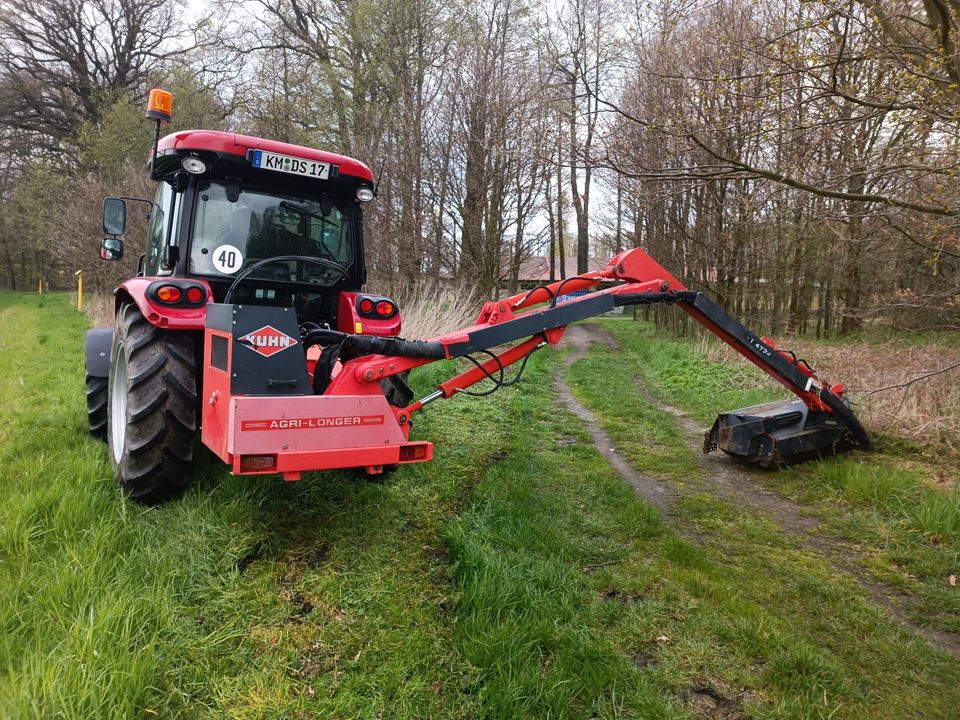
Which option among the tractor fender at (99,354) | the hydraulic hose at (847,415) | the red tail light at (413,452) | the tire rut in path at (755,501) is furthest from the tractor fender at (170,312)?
the hydraulic hose at (847,415)

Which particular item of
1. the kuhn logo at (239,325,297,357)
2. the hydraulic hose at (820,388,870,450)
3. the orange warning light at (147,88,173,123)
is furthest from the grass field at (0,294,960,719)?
the orange warning light at (147,88,173,123)

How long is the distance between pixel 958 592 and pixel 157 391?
4.42 metres

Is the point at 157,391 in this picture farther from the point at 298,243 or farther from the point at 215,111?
the point at 215,111

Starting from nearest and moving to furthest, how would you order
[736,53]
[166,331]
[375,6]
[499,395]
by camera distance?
1. [166,331]
2. [736,53]
3. [499,395]
4. [375,6]

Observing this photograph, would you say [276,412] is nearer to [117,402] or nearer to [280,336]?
[280,336]

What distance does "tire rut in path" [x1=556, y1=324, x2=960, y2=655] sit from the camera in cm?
315

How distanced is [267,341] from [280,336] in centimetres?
7

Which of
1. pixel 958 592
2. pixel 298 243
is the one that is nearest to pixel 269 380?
pixel 298 243

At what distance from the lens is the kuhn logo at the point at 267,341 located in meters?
2.97

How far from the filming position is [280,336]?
3057 mm

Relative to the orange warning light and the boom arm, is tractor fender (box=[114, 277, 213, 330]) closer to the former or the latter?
the boom arm

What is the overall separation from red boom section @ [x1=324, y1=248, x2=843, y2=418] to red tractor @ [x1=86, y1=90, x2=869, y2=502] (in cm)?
1

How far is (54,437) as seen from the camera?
15.6 ft

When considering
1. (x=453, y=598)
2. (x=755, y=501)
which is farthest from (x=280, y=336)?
(x=755, y=501)
